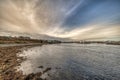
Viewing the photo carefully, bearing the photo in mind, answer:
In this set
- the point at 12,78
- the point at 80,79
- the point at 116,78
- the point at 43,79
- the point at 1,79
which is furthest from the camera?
the point at 116,78

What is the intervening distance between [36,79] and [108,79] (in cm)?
1279

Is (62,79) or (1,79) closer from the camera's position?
(1,79)

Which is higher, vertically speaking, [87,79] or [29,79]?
[29,79]

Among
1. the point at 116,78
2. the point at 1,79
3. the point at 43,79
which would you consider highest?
the point at 1,79

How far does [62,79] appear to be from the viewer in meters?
13.4

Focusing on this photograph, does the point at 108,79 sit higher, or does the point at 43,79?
the point at 43,79

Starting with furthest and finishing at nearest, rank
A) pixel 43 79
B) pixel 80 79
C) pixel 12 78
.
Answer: pixel 80 79 < pixel 43 79 < pixel 12 78

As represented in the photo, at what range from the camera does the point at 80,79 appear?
13789 millimetres

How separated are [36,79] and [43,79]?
1104 millimetres

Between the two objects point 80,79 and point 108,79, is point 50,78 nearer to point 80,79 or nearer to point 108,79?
point 80,79

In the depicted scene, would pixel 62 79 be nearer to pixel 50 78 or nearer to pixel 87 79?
pixel 50 78

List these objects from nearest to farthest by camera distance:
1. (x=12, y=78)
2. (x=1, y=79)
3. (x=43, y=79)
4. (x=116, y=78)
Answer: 1. (x=1, y=79)
2. (x=12, y=78)
3. (x=43, y=79)
4. (x=116, y=78)

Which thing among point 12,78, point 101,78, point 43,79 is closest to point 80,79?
point 101,78

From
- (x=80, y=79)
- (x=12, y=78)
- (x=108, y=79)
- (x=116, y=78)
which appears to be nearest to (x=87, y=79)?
(x=80, y=79)
